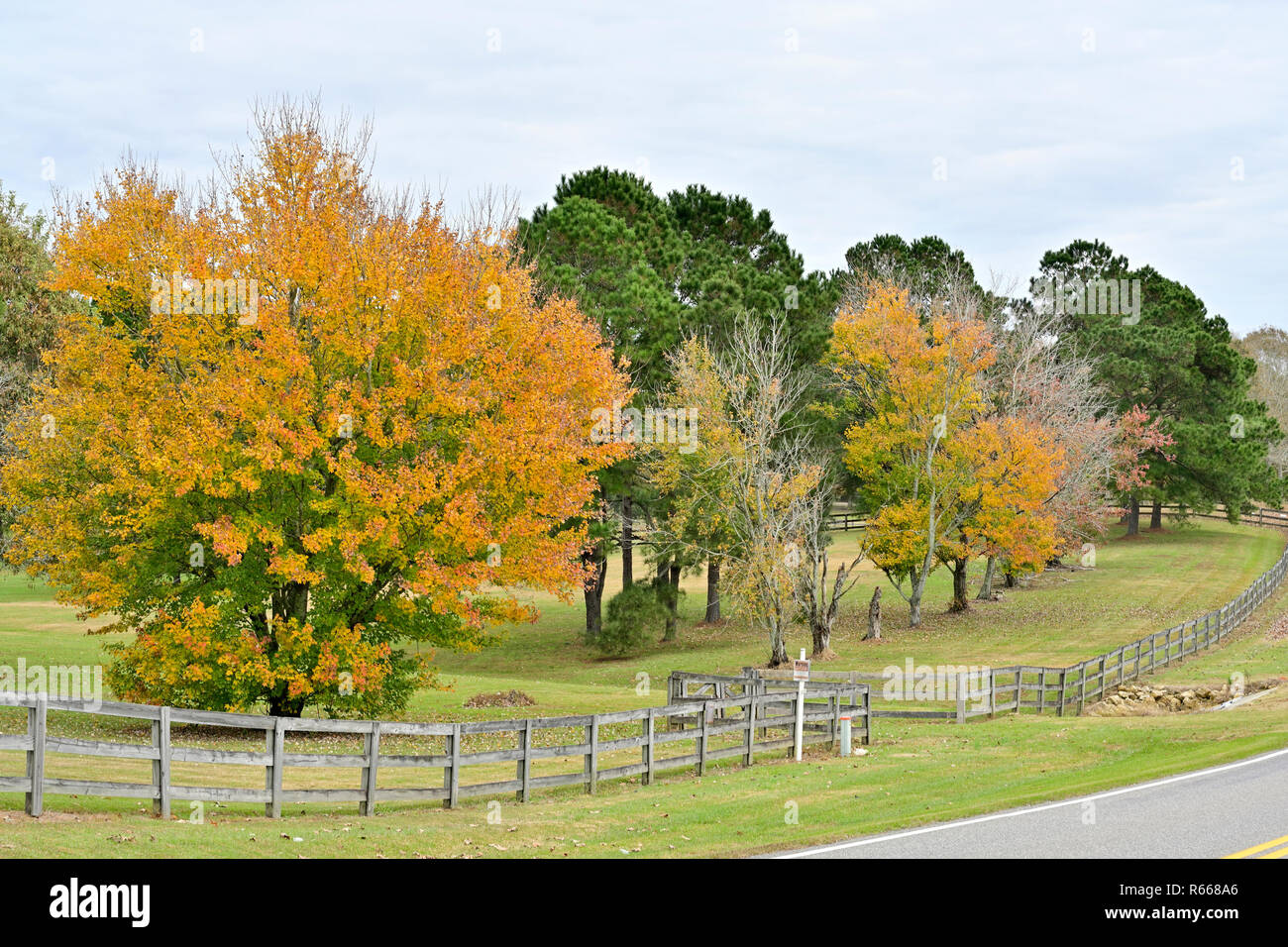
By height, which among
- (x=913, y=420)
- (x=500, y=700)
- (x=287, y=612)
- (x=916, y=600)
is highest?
(x=913, y=420)

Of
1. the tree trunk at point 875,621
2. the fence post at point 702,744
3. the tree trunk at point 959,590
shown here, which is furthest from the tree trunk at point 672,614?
the fence post at point 702,744

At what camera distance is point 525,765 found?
15.8 m

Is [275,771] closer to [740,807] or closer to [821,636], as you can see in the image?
[740,807]

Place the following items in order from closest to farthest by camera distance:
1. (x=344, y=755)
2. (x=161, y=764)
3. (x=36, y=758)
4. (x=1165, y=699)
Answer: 1. (x=36, y=758)
2. (x=161, y=764)
3. (x=344, y=755)
4. (x=1165, y=699)

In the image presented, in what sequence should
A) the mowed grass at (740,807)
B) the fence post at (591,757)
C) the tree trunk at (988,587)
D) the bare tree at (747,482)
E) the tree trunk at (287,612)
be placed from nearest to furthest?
the mowed grass at (740,807), the fence post at (591,757), the tree trunk at (287,612), the bare tree at (747,482), the tree trunk at (988,587)

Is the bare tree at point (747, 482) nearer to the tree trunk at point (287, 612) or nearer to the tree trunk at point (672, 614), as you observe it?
the tree trunk at point (672, 614)

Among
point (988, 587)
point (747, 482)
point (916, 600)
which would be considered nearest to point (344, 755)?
point (747, 482)

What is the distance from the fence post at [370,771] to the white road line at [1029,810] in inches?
198

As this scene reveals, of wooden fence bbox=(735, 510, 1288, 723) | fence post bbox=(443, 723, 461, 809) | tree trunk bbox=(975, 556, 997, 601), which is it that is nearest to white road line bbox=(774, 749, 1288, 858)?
fence post bbox=(443, 723, 461, 809)

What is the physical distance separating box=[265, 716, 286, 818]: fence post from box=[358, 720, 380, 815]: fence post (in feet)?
3.44

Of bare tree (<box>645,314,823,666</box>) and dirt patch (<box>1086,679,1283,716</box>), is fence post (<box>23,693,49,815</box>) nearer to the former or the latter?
dirt patch (<box>1086,679,1283,716</box>)

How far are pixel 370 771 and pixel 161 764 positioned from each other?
253 cm

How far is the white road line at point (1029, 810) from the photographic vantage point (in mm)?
11945
